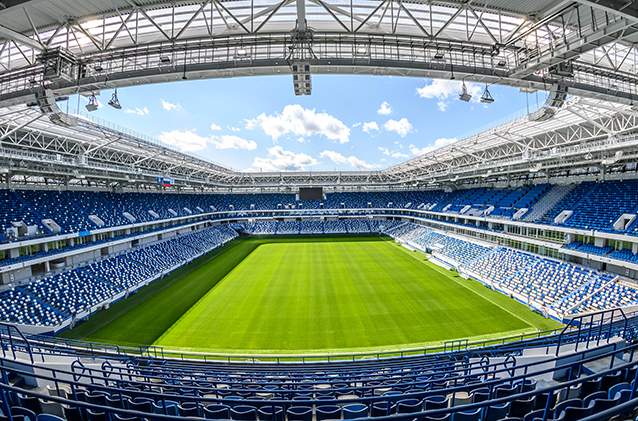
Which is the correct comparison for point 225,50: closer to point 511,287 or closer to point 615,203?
point 511,287

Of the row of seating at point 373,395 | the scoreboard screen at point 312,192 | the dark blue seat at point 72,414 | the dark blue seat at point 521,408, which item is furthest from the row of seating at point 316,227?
the dark blue seat at point 521,408

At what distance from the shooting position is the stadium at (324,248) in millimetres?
6367

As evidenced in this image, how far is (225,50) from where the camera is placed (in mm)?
10016

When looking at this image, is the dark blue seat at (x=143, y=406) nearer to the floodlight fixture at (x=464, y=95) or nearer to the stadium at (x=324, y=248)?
the stadium at (x=324, y=248)

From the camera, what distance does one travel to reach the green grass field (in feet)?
53.3

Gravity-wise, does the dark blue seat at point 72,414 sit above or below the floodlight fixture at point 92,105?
below

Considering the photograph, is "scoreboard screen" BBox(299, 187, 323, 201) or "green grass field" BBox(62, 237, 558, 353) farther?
"scoreboard screen" BBox(299, 187, 323, 201)

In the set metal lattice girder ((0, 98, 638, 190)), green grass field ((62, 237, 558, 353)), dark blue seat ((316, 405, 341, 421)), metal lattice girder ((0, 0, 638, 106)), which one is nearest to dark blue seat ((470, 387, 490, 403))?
dark blue seat ((316, 405, 341, 421))

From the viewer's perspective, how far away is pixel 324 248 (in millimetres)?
41344

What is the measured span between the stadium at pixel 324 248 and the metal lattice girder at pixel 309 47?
0.08m

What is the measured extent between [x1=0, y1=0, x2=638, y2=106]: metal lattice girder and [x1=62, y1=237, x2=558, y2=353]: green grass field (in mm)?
12247

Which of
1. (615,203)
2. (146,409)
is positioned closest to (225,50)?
(146,409)

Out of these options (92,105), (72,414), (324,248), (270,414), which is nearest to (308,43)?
Result: (92,105)

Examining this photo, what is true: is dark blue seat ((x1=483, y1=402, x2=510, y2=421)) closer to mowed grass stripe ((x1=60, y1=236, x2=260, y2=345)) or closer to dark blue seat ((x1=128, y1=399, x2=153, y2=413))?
dark blue seat ((x1=128, y1=399, x2=153, y2=413))
